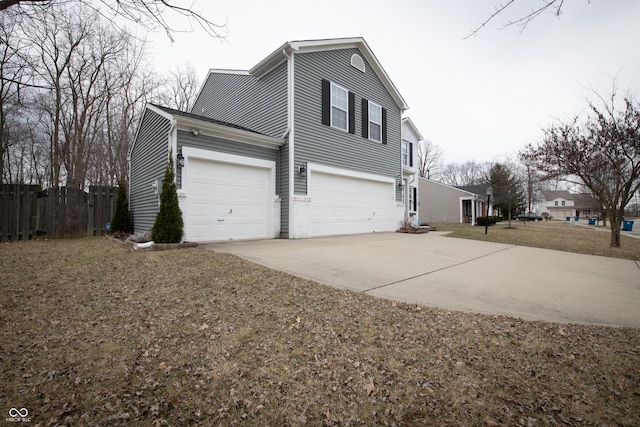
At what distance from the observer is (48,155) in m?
18.0

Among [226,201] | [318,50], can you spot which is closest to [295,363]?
[226,201]

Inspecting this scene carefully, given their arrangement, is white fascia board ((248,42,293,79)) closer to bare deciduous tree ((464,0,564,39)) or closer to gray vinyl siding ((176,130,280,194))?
gray vinyl siding ((176,130,280,194))

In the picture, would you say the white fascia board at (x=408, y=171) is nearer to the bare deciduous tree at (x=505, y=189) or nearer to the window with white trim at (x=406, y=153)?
the window with white trim at (x=406, y=153)

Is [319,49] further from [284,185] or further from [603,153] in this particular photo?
[603,153]

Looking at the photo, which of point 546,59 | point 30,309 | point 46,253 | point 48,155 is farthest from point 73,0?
point 48,155

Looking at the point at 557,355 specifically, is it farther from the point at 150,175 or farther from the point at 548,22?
the point at 150,175

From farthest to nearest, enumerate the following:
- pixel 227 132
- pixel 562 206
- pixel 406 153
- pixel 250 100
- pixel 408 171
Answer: pixel 562 206 < pixel 406 153 < pixel 408 171 < pixel 250 100 < pixel 227 132

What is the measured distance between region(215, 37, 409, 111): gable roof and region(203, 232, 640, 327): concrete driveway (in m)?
6.21

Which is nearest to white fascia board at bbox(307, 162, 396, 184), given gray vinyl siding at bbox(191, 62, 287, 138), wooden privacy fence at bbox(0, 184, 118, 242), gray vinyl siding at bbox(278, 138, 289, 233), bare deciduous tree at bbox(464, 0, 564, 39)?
gray vinyl siding at bbox(278, 138, 289, 233)

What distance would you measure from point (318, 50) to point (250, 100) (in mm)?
3100

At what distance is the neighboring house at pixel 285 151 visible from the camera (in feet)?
26.0

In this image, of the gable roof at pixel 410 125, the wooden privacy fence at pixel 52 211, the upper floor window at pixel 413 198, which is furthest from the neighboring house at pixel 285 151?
the upper floor window at pixel 413 198

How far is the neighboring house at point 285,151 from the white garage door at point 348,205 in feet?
0.13

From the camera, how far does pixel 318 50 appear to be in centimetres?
1002
